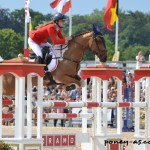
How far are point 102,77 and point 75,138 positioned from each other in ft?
4.39

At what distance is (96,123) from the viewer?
11531 mm

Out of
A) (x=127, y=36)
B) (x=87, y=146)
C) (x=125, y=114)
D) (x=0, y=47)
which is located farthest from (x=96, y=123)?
(x=127, y=36)

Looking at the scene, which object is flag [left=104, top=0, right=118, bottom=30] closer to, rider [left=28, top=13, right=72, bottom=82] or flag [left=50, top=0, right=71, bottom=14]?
flag [left=50, top=0, right=71, bottom=14]

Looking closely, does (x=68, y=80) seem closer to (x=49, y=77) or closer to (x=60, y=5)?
(x=49, y=77)

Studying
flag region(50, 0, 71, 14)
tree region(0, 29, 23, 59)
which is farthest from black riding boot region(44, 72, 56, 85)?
tree region(0, 29, 23, 59)

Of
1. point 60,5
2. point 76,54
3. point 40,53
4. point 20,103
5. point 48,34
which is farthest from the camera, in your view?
point 60,5

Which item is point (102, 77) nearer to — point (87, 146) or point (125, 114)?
point (87, 146)

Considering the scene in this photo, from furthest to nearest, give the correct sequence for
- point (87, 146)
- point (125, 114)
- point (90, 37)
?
point (125, 114)
point (90, 37)
point (87, 146)

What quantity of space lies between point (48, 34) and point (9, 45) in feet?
141

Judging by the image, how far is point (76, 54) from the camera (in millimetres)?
14070

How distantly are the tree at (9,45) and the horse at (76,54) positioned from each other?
39.6m

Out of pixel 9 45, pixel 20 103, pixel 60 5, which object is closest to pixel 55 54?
pixel 20 103

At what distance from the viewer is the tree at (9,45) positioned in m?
54.2

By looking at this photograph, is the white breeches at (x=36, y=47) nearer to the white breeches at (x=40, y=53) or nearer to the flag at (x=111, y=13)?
the white breeches at (x=40, y=53)
